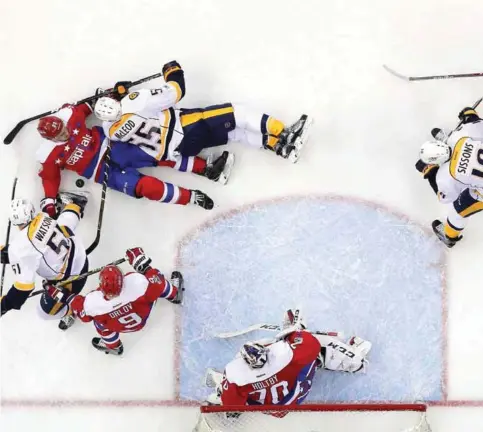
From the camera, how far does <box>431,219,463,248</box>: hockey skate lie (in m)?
3.59

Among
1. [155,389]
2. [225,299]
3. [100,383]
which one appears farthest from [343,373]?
[100,383]

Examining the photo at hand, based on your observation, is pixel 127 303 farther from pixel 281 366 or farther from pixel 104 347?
pixel 281 366

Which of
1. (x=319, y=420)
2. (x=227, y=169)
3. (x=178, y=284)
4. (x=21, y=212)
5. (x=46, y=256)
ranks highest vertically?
(x=21, y=212)

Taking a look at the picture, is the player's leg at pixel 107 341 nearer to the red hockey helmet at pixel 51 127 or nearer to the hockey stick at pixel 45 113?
the red hockey helmet at pixel 51 127

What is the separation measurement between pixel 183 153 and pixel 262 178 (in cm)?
41

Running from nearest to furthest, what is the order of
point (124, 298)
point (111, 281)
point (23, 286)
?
point (111, 281), point (124, 298), point (23, 286)

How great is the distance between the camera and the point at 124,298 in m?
3.35

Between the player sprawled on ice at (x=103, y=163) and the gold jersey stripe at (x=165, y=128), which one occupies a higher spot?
the gold jersey stripe at (x=165, y=128)

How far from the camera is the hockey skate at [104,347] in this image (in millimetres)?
3732

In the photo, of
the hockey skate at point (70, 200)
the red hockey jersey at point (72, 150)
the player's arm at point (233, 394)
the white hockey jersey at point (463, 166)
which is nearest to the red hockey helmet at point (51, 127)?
the red hockey jersey at point (72, 150)

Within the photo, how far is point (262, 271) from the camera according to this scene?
3721 millimetres

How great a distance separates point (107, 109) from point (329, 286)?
1337 millimetres

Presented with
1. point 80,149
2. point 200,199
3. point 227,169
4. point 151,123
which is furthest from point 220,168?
point 80,149

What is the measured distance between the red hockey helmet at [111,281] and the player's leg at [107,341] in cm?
30
